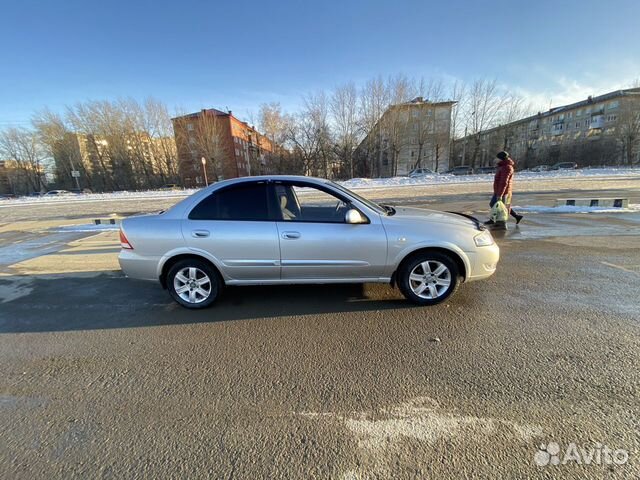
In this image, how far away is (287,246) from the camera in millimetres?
3434

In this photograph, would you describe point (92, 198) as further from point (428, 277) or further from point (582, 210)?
point (582, 210)

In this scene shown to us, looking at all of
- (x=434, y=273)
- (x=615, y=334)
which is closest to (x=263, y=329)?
(x=434, y=273)

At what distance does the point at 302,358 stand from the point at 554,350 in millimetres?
2391

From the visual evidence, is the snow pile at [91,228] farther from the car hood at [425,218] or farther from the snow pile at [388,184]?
the snow pile at [388,184]

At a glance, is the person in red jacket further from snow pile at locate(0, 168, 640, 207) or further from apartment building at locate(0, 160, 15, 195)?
apartment building at locate(0, 160, 15, 195)

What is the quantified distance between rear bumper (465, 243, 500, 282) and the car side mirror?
139 centimetres

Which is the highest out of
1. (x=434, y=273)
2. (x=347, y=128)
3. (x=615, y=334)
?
(x=347, y=128)

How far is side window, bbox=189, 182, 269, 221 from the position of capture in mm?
3523

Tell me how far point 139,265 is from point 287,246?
195 centimetres

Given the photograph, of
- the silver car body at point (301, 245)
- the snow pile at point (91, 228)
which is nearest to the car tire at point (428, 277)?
the silver car body at point (301, 245)

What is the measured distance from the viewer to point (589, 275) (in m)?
4.34

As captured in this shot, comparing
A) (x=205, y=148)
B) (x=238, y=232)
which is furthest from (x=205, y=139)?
(x=238, y=232)

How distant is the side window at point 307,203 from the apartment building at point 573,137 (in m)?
50.6

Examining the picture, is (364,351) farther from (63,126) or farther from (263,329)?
(63,126)
